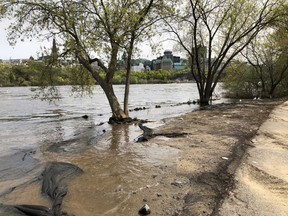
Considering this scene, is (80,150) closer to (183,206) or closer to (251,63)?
(183,206)

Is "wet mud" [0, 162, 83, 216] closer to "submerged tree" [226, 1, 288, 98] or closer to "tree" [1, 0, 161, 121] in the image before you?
"tree" [1, 0, 161, 121]

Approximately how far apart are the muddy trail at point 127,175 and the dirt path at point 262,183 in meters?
0.21

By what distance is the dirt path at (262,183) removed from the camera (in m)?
4.96

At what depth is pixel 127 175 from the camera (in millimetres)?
7469

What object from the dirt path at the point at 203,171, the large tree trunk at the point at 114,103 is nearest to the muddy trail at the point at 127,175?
the dirt path at the point at 203,171

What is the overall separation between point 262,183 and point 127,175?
2905mm

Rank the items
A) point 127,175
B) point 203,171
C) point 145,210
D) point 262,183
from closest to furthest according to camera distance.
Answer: point 145,210 → point 262,183 → point 203,171 → point 127,175

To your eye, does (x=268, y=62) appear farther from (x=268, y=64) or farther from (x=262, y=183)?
(x=262, y=183)

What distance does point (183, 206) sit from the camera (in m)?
5.46

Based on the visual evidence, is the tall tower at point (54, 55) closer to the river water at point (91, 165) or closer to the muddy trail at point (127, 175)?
the river water at point (91, 165)

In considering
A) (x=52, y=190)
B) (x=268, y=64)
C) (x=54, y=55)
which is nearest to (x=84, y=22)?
(x=54, y=55)

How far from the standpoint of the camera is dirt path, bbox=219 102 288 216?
4965 millimetres

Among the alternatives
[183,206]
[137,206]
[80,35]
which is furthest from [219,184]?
[80,35]

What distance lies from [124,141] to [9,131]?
7982 mm
